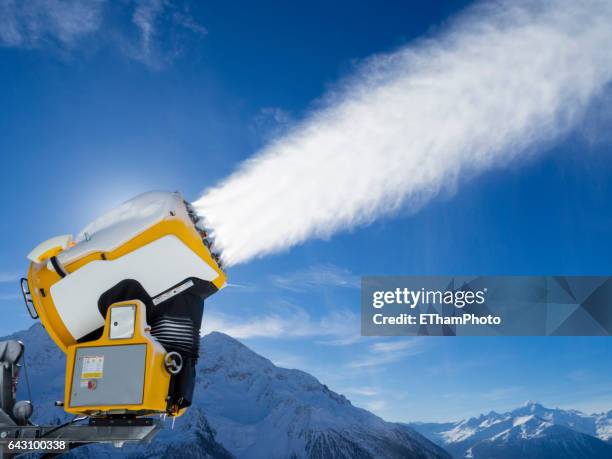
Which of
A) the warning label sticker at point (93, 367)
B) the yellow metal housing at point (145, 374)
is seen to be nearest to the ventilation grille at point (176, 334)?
the yellow metal housing at point (145, 374)

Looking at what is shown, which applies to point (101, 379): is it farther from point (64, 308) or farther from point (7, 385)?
point (7, 385)

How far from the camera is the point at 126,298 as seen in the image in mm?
7715

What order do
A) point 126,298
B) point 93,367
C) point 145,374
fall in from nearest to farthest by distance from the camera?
1. point 145,374
2. point 93,367
3. point 126,298

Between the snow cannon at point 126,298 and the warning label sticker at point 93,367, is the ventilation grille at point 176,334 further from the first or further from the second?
the warning label sticker at point 93,367

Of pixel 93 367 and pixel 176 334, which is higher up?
pixel 176 334

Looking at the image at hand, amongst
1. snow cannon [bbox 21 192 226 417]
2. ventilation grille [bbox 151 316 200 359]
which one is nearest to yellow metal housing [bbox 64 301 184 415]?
snow cannon [bbox 21 192 226 417]

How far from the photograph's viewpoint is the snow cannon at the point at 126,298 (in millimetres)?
7355

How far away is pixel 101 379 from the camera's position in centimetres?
734

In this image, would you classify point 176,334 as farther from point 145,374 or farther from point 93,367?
point 93,367

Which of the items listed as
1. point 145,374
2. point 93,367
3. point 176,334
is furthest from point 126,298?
point 145,374

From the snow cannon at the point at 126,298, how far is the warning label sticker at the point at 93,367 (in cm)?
1

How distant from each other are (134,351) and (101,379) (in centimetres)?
50

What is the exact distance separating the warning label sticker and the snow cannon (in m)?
0.01

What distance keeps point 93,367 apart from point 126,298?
0.84 metres
